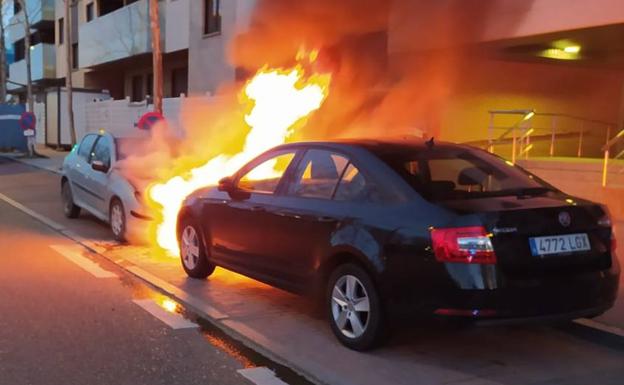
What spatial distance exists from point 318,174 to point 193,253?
77.3 inches

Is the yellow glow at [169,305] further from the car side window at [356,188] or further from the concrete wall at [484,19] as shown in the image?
the concrete wall at [484,19]

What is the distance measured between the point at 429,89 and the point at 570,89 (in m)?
4.12

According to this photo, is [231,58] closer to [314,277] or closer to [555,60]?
[555,60]

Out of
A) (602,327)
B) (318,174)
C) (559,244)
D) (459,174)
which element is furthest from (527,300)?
(318,174)

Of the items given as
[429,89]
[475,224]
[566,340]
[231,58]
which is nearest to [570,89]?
[429,89]

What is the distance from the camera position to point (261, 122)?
34.1 feet

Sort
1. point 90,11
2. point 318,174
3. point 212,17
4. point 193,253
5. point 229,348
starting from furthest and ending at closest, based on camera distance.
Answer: point 90,11 → point 212,17 → point 193,253 → point 318,174 → point 229,348

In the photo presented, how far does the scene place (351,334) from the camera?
438 centimetres

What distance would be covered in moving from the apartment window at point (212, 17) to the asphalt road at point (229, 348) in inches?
516

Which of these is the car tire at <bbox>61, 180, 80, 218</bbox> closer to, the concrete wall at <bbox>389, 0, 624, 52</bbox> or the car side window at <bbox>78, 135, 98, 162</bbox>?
the car side window at <bbox>78, 135, 98, 162</bbox>

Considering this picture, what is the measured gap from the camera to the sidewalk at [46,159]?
19766 mm

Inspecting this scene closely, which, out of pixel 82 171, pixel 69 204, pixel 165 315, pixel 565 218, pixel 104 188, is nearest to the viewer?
pixel 565 218

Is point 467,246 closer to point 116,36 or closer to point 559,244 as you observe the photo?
point 559,244

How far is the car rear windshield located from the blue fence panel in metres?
25.5
